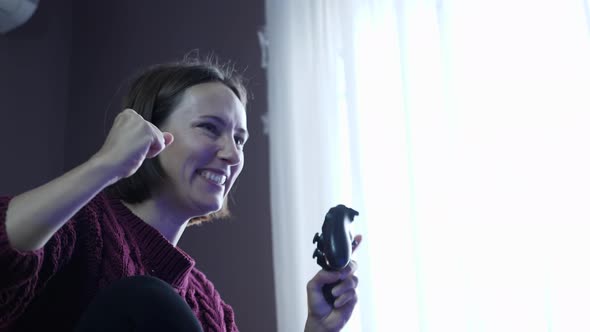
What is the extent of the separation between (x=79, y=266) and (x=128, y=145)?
0.22 metres

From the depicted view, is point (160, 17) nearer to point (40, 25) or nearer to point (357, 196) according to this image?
point (40, 25)

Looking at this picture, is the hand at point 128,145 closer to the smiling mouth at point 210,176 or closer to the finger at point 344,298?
the smiling mouth at point 210,176

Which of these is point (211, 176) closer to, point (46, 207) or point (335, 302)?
point (335, 302)

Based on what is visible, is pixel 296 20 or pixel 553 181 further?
pixel 296 20

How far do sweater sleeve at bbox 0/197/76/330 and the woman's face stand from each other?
0.82ft

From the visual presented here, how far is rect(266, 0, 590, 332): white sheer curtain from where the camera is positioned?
1.21 meters

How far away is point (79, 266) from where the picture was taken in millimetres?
727

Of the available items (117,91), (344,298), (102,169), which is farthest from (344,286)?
(117,91)

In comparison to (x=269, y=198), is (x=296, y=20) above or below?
above

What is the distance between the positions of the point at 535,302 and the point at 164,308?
94cm

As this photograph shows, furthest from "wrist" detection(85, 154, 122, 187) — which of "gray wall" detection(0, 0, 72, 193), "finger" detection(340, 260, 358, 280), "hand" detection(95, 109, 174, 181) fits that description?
"gray wall" detection(0, 0, 72, 193)

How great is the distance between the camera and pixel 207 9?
1.93m

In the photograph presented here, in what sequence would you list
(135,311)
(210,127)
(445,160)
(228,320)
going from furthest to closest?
(445,160) < (228,320) < (210,127) < (135,311)

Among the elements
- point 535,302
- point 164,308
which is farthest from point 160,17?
point 164,308
